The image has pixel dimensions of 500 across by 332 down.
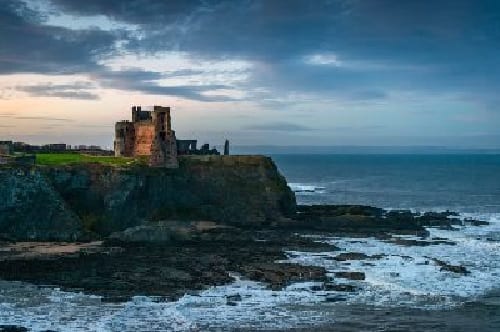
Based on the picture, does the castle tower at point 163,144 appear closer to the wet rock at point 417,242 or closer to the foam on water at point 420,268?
the foam on water at point 420,268

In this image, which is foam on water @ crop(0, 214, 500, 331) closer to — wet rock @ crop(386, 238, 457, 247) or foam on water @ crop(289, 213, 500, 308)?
foam on water @ crop(289, 213, 500, 308)

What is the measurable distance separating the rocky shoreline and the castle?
1087cm

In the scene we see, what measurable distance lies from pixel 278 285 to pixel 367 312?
7.35 meters

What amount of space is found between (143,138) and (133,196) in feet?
62.7

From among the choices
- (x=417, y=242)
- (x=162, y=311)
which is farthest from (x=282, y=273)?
(x=417, y=242)

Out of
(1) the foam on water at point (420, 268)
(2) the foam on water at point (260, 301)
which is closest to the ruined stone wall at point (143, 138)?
(1) the foam on water at point (420, 268)

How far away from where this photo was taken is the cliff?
5916 cm

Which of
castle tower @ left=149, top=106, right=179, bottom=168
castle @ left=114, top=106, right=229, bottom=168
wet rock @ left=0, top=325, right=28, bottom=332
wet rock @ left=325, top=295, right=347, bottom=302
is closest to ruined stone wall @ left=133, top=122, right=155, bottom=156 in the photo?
castle @ left=114, top=106, right=229, bottom=168

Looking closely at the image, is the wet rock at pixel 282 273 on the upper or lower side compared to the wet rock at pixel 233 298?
upper

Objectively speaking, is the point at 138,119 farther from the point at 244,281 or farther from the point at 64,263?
the point at 244,281

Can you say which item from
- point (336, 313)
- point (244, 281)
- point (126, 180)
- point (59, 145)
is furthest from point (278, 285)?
point (59, 145)

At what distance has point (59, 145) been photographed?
100625mm

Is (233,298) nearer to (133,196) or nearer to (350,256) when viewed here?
(350,256)

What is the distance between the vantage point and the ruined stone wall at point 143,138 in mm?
84262
